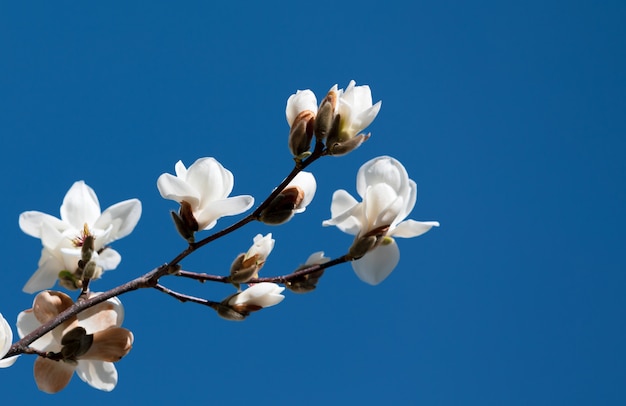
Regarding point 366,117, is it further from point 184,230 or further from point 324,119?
point 184,230

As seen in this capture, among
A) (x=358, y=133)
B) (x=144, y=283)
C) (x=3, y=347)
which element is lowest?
(x=3, y=347)

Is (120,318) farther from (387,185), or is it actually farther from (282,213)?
(387,185)

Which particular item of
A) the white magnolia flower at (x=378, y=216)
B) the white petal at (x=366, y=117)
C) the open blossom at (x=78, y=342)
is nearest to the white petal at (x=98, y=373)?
the open blossom at (x=78, y=342)

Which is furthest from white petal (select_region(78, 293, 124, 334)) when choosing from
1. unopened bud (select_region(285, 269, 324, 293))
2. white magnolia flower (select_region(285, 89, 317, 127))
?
white magnolia flower (select_region(285, 89, 317, 127))

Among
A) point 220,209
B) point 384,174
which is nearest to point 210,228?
point 220,209

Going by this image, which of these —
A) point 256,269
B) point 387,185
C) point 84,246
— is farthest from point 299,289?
point 84,246

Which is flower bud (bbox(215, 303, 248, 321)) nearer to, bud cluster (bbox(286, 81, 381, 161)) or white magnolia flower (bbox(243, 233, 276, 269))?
white magnolia flower (bbox(243, 233, 276, 269))
